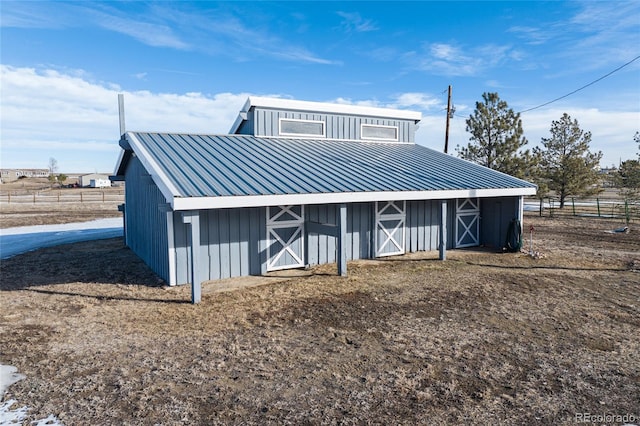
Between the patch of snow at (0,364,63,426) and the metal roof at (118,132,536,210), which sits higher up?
the metal roof at (118,132,536,210)

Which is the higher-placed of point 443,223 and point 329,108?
point 329,108

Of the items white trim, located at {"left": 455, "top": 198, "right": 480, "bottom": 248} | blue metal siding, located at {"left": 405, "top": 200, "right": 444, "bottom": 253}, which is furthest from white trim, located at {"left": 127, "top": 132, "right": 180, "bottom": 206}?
white trim, located at {"left": 455, "top": 198, "right": 480, "bottom": 248}

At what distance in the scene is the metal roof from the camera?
8641 mm

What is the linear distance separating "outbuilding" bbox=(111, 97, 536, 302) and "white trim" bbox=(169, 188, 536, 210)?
2cm

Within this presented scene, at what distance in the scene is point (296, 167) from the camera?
11102 millimetres

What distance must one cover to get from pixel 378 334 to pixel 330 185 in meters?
4.46

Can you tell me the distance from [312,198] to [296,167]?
196 centimetres

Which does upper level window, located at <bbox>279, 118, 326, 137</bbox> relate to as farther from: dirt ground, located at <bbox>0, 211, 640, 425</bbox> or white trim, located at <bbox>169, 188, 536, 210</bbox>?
dirt ground, located at <bbox>0, 211, 640, 425</bbox>

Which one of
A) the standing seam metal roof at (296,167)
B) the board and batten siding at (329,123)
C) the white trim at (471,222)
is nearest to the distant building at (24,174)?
the board and batten siding at (329,123)

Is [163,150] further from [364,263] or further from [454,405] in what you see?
[454,405]

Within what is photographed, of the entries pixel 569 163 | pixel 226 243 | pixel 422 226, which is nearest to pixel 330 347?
pixel 226 243

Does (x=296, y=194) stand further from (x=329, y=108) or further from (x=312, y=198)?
(x=329, y=108)

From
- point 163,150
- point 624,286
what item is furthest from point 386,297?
point 163,150

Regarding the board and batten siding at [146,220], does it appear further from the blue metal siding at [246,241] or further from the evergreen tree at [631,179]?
the evergreen tree at [631,179]
